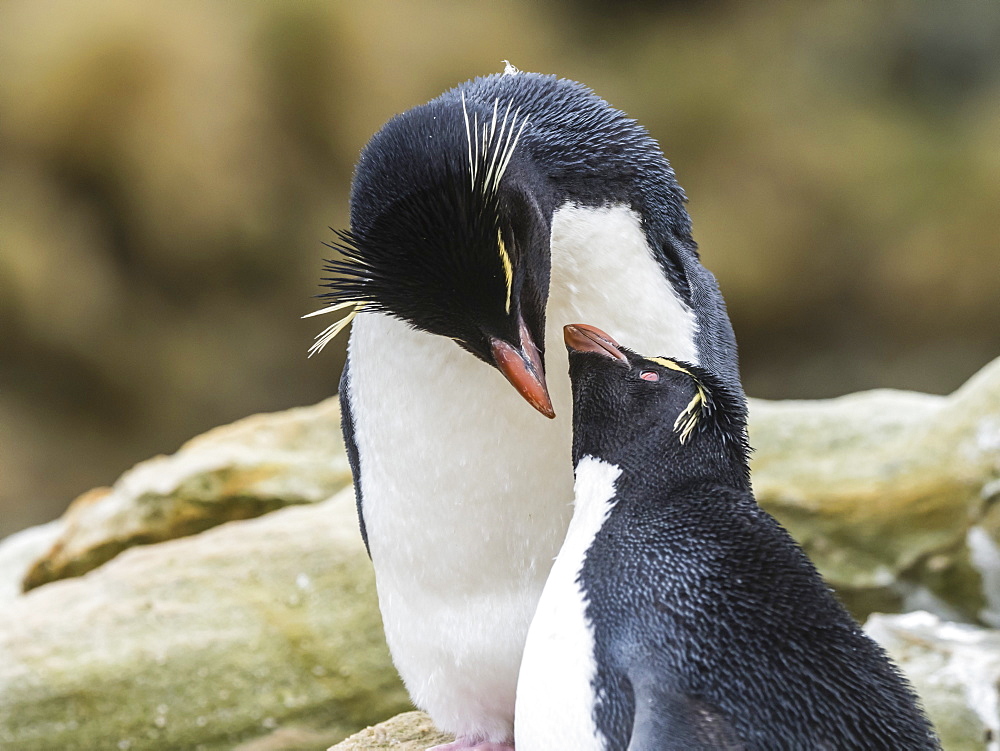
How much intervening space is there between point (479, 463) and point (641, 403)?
0.87 feet

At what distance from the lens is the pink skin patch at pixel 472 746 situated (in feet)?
5.27

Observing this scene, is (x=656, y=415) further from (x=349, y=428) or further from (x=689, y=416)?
(x=349, y=428)

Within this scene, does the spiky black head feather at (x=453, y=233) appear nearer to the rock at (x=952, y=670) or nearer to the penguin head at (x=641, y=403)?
the penguin head at (x=641, y=403)

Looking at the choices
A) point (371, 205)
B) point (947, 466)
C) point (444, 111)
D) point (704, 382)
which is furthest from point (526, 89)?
point (947, 466)

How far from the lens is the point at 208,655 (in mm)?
2520

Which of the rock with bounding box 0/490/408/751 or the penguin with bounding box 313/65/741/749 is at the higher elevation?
the penguin with bounding box 313/65/741/749

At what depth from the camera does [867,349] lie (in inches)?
221

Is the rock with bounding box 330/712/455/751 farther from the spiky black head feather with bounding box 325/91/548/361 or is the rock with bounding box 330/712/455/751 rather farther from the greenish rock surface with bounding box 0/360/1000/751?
the spiky black head feather with bounding box 325/91/548/361

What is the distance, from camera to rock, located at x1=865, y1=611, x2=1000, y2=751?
2197 mm

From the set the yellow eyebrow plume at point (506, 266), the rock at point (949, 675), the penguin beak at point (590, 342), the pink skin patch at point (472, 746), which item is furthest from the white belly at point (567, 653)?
the rock at point (949, 675)

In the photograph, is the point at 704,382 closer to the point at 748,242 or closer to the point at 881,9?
the point at 748,242

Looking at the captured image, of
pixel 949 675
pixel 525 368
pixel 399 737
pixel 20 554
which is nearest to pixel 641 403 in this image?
pixel 525 368

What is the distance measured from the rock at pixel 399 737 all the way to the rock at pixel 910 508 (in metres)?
1.23

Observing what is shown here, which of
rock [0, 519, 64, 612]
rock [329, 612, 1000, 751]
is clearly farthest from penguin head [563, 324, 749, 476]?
rock [0, 519, 64, 612]
